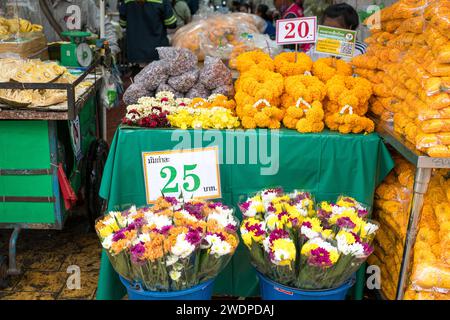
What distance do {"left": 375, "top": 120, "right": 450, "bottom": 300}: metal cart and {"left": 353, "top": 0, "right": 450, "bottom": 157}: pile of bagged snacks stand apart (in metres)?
0.04

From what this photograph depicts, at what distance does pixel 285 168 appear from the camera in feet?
9.16

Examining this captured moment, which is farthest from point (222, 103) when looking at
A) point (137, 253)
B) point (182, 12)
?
point (182, 12)

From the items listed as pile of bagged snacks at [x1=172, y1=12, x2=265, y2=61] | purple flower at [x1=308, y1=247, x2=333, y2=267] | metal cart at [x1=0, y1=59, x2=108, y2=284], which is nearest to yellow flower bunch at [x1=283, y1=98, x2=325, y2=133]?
purple flower at [x1=308, y1=247, x2=333, y2=267]

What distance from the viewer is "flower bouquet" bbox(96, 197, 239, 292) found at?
77.6 inches

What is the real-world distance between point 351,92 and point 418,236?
0.91 meters

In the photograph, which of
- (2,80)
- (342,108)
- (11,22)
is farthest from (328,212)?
(11,22)

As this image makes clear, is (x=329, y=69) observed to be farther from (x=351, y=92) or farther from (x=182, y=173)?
(x=182, y=173)

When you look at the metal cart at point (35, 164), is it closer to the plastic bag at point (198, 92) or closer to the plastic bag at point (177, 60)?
the plastic bag at point (177, 60)

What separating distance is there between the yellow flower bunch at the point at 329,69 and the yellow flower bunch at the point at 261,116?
1.62 ft

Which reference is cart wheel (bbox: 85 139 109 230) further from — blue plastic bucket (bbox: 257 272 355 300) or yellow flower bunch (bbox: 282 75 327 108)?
blue plastic bucket (bbox: 257 272 355 300)

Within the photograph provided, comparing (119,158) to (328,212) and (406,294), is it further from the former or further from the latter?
(406,294)

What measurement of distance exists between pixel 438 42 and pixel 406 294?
1.33 m

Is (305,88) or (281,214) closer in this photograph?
(281,214)

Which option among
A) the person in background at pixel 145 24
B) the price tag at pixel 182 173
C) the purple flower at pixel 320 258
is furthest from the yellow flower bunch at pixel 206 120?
the person in background at pixel 145 24
